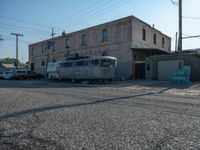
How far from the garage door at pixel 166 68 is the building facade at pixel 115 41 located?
481 cm

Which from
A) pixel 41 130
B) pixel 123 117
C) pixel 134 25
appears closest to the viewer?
pixel 41 130

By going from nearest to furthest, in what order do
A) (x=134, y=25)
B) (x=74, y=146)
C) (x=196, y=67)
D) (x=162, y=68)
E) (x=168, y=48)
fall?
(x=74, y=146) → (x=196, y=67) → (x=162, y=68) → (x=134, y=25) → (x=168, y=48)

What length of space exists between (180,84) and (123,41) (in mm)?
15043

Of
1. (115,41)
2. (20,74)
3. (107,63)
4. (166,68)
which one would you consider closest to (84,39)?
(115,41)

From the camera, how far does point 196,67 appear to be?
27938 millimetres

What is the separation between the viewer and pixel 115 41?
125 ft

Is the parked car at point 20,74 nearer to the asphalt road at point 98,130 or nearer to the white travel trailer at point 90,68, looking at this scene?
the white travel trailer at point 90,68

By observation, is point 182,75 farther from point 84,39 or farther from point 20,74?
point 20,74

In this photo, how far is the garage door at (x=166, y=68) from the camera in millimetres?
30259

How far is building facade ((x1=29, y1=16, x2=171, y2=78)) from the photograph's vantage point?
119 feet

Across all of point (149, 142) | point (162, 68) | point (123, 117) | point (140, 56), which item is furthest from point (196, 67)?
point (149, 142)

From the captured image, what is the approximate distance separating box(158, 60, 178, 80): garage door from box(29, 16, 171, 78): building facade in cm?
481

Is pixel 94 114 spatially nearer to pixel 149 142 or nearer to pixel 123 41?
pixel 149 142

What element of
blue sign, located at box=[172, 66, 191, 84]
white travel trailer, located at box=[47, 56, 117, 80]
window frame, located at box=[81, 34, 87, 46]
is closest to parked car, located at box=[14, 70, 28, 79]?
window frame, located at box=[81, 34, 87, 46]
